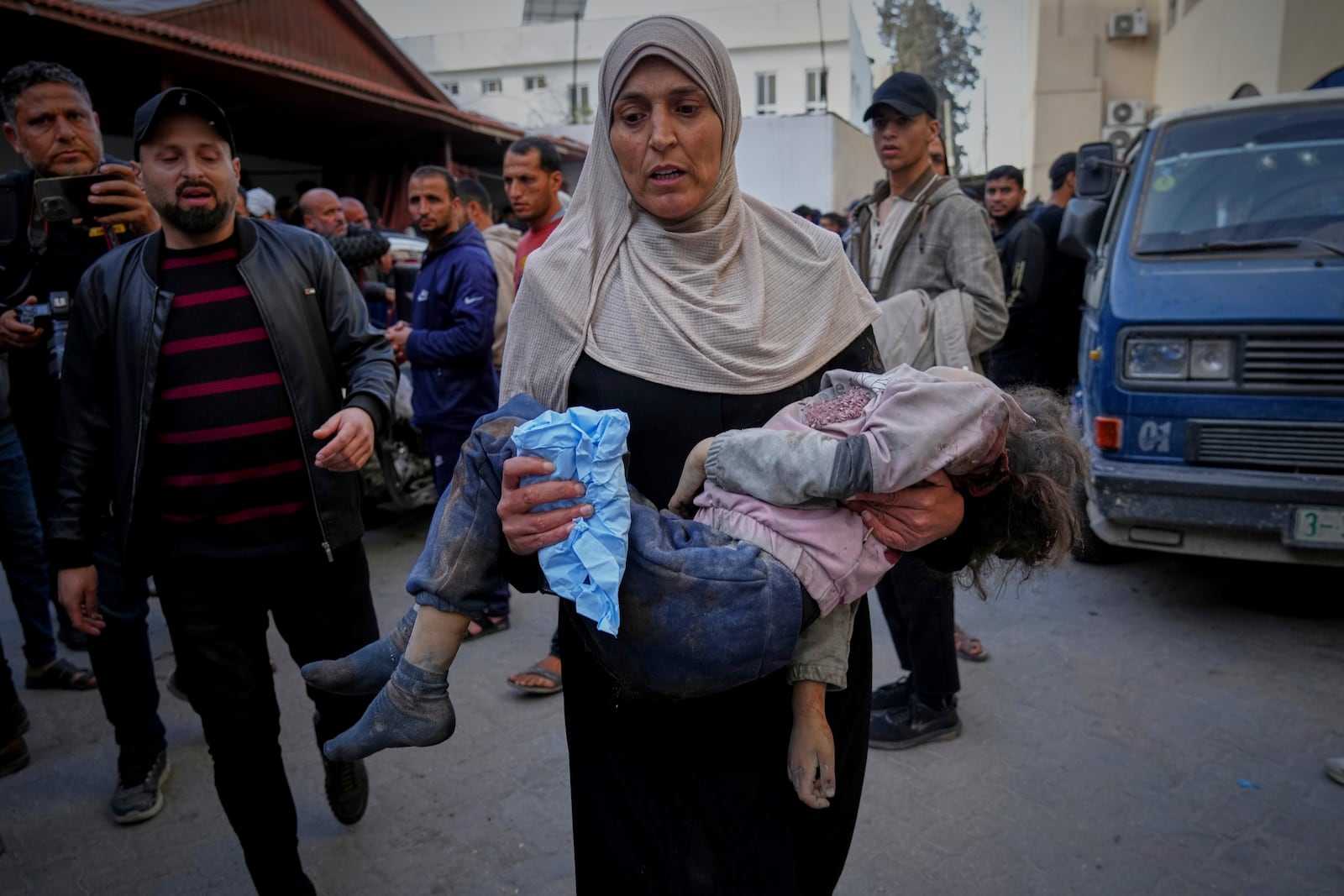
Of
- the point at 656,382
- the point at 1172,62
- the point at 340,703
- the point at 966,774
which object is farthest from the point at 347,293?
the point at 1172,62

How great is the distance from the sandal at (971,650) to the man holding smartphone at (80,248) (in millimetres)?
3456

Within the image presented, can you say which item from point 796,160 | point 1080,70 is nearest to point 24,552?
point 1080,70

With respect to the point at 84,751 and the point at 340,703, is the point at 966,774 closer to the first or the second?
the point at 340,703

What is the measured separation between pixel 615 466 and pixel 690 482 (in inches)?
8.4

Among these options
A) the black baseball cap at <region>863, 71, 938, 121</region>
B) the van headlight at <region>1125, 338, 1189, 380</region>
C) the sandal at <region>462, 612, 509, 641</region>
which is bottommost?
the sandal at <region>462, 612, 509, 641</region>

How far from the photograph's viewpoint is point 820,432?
5.02 ft

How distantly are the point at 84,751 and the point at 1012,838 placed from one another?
362 centimetres

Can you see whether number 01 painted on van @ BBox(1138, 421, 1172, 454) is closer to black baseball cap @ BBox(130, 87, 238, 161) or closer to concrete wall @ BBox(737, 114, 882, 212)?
black baseball cap @ BBox(130, 87, 238, 161)

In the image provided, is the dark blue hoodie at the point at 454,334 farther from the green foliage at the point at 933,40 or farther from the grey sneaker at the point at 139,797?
the green foliage at the point at 933,40

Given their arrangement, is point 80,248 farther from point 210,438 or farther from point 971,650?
point 971,650

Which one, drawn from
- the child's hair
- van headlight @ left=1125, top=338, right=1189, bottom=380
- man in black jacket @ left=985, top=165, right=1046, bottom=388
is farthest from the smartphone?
man in black jacket @ left=985, top=165, right=1046, bottom=388

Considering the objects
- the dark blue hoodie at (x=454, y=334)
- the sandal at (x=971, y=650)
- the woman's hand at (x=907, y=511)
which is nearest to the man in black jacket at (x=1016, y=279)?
the sandal at (x=971, y=650)

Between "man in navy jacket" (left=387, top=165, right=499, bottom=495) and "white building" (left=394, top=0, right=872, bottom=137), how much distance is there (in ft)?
101

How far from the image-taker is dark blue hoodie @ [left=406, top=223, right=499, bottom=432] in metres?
4.46
